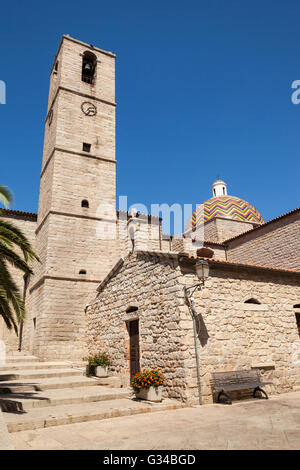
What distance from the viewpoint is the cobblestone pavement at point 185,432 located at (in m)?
3.98

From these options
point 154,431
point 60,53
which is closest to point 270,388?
point 154,431

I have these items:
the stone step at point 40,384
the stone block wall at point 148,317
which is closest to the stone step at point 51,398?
the stone step at point 40,384

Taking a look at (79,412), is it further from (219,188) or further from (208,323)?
(219,188)

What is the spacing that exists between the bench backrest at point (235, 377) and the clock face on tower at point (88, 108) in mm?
14711

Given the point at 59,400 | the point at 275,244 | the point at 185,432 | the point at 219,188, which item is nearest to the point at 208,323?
the point at 185,432

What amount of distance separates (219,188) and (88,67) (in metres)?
15.8

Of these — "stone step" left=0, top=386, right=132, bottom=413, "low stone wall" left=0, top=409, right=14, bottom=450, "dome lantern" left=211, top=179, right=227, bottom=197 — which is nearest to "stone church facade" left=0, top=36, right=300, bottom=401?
"stone step" left=0, top=386, right=132, bottom=413

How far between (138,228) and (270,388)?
558 centimetres

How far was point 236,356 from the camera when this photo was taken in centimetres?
788

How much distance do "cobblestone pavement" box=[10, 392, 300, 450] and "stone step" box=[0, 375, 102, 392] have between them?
3.69m

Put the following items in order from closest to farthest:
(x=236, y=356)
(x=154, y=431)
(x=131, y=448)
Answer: (x=131, y=448) → (x=154, y=431) → (x=236, y=356)

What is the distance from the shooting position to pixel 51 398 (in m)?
7.16
